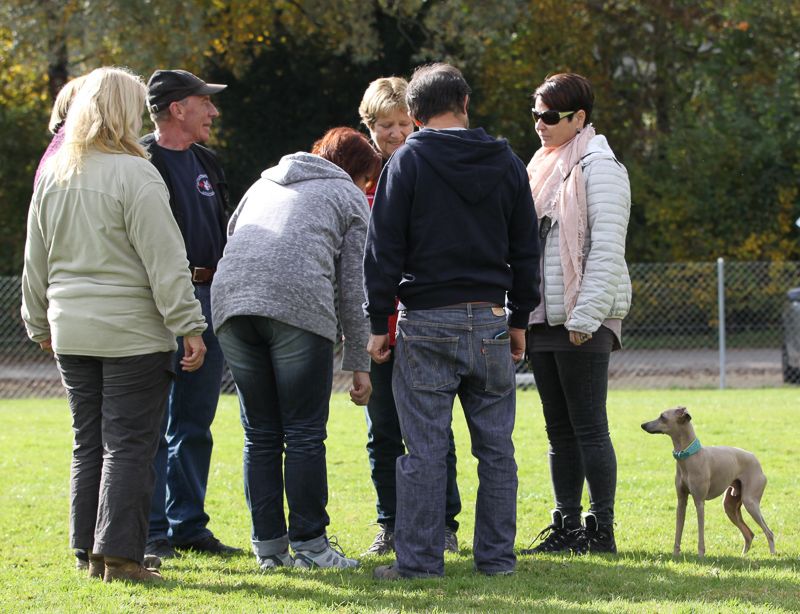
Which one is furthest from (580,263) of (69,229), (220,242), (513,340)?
(69,229)

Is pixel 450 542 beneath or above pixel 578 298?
beneath

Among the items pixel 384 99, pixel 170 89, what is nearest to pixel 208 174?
pixel 170 89

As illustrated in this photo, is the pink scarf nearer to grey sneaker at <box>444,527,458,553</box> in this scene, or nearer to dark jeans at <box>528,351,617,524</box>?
→ dark jeans at <box>528,351,617,524</box>

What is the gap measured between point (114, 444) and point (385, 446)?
4.36 feet

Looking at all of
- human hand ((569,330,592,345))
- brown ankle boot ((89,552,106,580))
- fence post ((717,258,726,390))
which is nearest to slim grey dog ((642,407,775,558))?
human hand ((569,330,592,345))

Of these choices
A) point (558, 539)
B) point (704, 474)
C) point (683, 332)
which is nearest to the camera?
point (704, 474)

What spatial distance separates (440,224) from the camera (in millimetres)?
4461

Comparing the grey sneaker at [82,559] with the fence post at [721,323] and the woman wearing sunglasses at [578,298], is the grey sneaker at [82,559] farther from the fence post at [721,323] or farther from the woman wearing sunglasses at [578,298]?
the fence post at [721,323]

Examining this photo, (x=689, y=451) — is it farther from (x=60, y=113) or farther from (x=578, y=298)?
(x=60, y=113)

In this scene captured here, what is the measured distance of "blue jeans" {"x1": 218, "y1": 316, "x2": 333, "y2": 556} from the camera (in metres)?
4.68

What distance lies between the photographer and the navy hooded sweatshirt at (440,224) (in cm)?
443

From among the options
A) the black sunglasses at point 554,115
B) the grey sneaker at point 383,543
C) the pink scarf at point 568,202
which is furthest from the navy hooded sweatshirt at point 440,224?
the grey sneaker at point 383,543

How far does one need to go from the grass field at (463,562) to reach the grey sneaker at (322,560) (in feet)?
0.27

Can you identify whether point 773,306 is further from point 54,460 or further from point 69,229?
point 69,229
